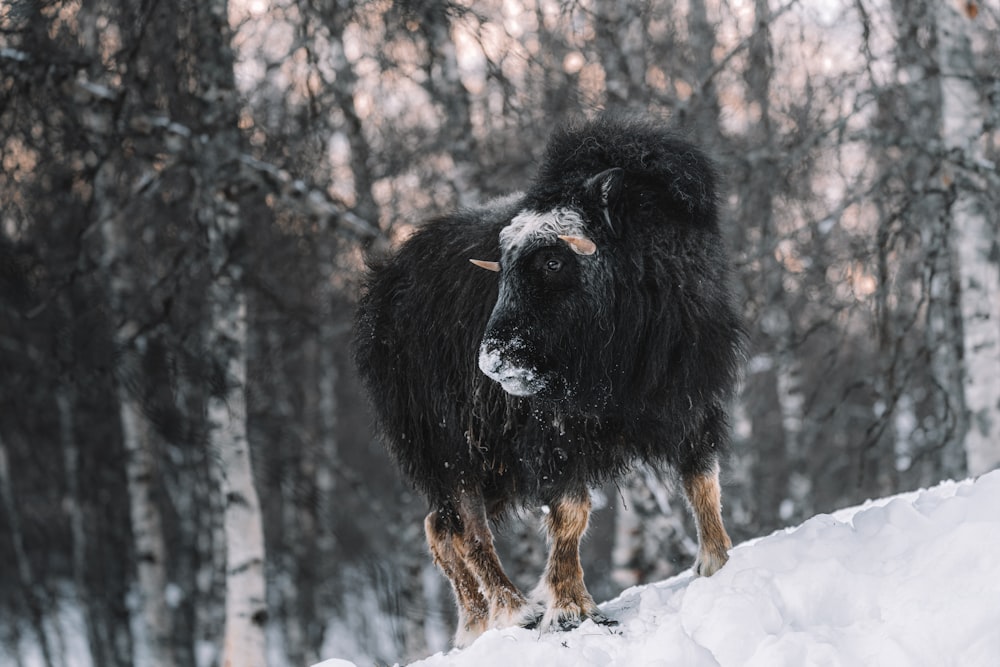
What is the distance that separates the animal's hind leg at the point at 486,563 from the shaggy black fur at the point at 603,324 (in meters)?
0.24

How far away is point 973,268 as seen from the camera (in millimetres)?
5988

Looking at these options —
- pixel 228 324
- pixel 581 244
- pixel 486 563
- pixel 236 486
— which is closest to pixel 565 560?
pixel 486 563

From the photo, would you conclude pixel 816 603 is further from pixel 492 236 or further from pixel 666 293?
pixel 492 236

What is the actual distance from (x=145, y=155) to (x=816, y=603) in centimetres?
509

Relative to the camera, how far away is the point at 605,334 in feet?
12.6

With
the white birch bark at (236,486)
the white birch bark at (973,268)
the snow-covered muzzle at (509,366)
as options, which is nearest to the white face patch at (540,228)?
the snow-covered muzzle at (509,366)

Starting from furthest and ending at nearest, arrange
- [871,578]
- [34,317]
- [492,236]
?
1. [34,317]
2. [492,236]
3. [871,578]

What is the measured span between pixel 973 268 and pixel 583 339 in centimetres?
344

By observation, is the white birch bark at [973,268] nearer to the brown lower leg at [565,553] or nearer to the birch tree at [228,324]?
the brown lower leg at [565,553]

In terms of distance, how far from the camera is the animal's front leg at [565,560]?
12.6 feet

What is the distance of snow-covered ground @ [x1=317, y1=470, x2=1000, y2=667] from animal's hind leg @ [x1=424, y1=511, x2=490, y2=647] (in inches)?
29.6

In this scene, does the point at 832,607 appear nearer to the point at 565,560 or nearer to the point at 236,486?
the point at 565,560

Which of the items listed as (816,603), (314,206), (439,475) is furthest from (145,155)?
(816,603)

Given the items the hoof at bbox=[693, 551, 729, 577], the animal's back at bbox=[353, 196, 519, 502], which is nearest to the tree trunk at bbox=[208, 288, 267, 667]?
the animal's back at bbox=[353, 196, 519, 502]
